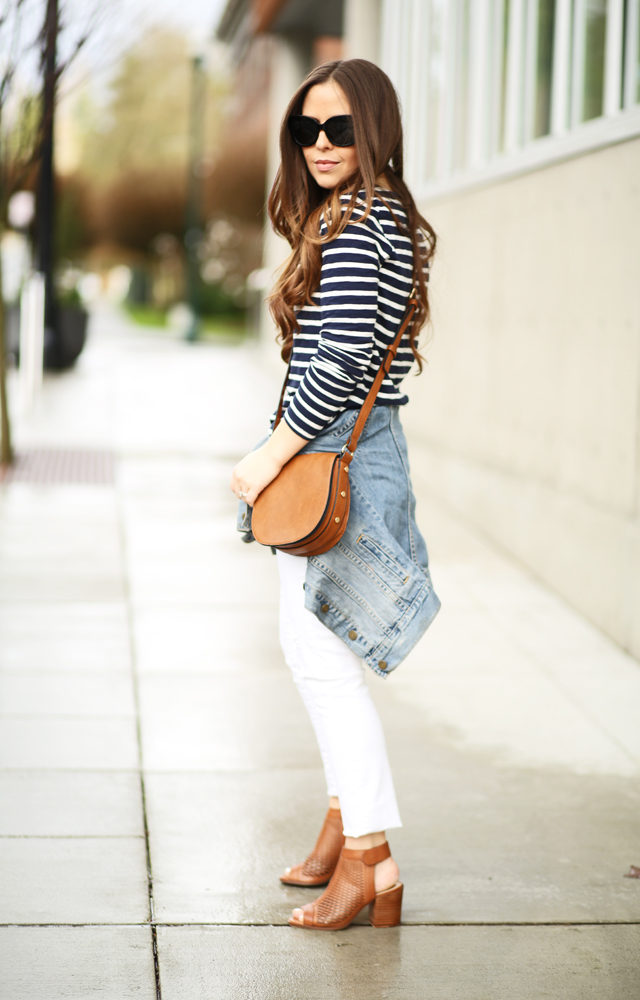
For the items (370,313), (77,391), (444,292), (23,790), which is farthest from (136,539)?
(77,391)

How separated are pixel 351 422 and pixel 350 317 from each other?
0.29m

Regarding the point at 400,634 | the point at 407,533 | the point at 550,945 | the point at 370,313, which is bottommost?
the point at 550,945

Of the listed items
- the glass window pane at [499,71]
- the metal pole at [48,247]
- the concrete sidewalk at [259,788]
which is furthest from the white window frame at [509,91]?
the metal pole at [48,247]

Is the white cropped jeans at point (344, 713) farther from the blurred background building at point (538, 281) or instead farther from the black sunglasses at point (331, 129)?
the blurred background building at point (538, 281)

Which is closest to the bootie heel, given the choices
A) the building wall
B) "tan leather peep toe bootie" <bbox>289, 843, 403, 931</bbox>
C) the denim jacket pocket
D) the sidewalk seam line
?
"tan leather peep toe bootie" <bbox>289, 843, 403, 931</bbox>

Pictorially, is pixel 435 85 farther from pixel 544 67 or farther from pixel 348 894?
pixel 348 894

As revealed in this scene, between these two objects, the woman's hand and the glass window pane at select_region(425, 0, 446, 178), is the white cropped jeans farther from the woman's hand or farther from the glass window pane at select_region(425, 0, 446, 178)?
the glass window pane at select_region(425, 0, 446, 178)

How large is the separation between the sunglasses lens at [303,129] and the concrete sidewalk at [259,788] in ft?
6.30

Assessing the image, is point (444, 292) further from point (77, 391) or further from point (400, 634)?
point (77, 391)

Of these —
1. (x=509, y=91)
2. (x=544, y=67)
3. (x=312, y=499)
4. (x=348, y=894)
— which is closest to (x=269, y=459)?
(x=312, y=499)

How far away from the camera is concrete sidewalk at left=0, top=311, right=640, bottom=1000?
2883 millimetres

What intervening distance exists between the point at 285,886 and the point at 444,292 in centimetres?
647

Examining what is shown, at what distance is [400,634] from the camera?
2.86 metres

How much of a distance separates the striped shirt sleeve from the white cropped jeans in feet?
1.45
